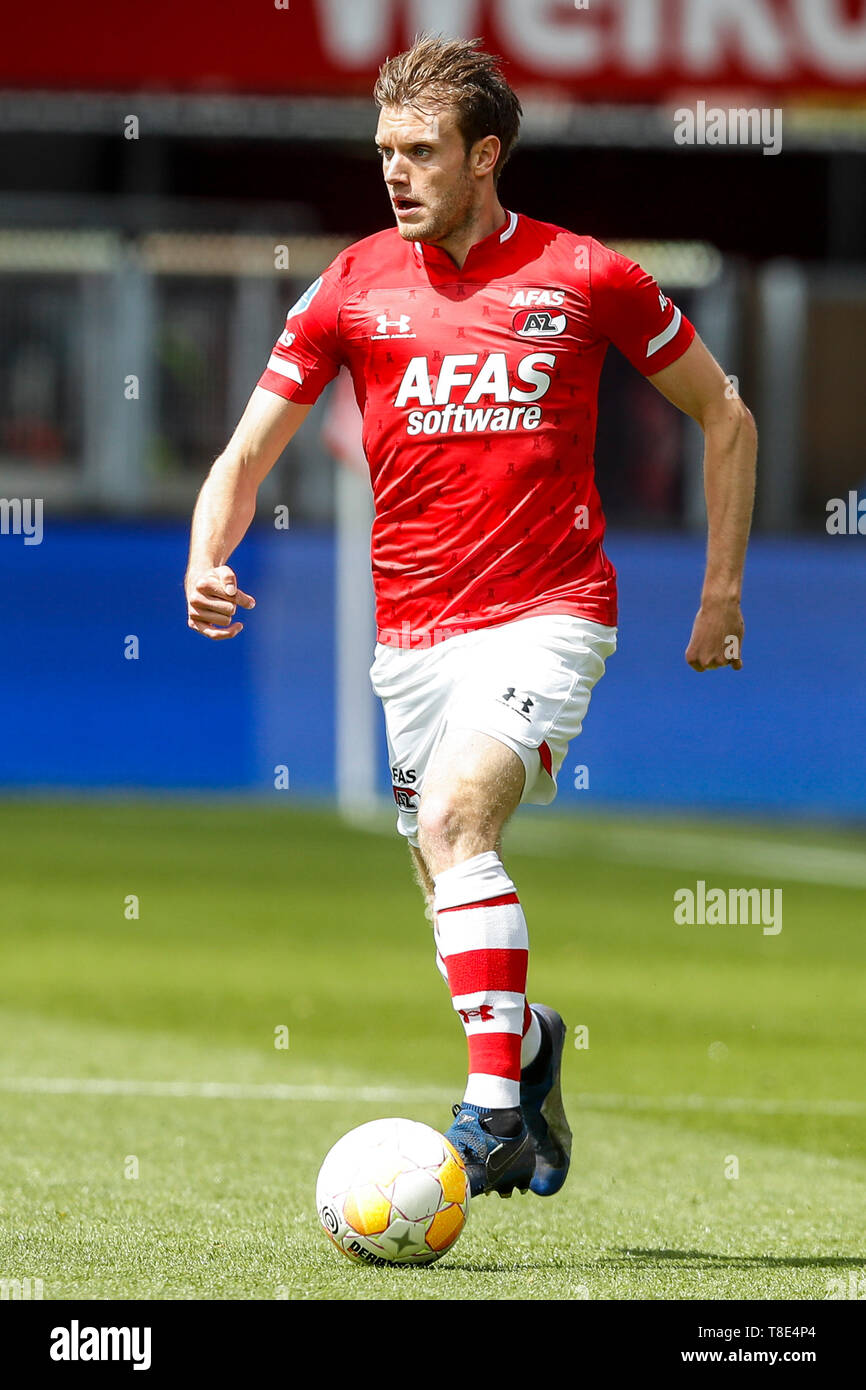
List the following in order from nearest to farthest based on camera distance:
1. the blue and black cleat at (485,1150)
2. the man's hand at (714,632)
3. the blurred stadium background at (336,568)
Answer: the blue and black cleat at (485,1150) < the man's hand at (714,632) < the blurred stadium background at (336,568)

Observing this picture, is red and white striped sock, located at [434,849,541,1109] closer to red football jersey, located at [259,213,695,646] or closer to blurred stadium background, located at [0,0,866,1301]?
red football jersey, located at [259,213,695,646]

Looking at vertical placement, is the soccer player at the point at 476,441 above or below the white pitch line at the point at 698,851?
above

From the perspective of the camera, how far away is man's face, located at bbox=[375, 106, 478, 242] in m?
5.39

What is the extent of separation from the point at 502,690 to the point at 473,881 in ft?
1.43

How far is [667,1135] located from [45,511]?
1347 centimetres

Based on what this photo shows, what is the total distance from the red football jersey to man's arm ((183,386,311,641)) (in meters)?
0.22

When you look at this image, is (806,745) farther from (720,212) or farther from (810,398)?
(720,212)

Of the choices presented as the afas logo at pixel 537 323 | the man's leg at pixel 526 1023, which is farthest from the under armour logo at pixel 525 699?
the afas logo at pixel 537 323

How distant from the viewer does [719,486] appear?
5602mm

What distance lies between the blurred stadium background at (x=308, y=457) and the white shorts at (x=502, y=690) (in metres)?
12.5

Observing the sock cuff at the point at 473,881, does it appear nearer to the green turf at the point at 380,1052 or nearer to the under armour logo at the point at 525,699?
the under armour logo at the point at 525,699

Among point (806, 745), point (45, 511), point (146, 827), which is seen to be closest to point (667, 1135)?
point (146, 827)

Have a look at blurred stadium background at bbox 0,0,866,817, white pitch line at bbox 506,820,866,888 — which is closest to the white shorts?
white pitch line at bbox 506,820,866,888

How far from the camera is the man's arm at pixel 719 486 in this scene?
18.2 ft
